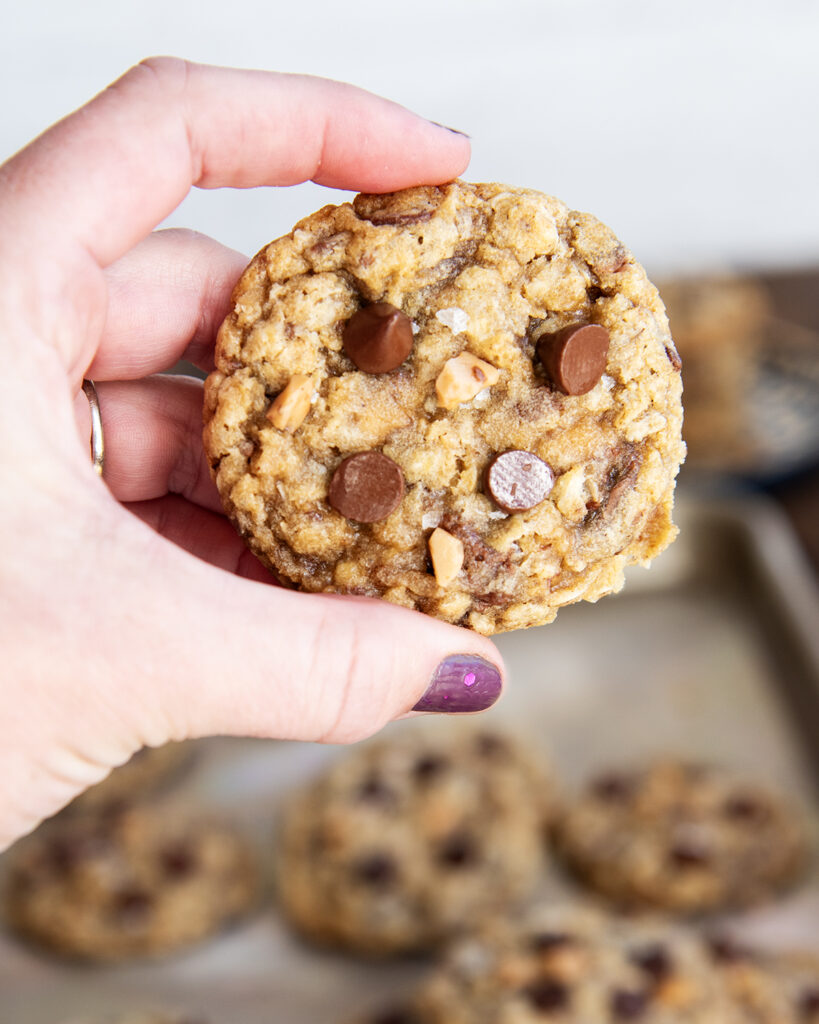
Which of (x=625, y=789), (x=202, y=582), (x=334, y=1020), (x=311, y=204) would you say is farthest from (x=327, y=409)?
(x=311, y=204)

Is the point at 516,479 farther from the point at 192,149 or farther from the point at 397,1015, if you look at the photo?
the point at 397,1015

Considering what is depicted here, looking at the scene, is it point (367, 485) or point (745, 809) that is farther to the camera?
point (745, 809)

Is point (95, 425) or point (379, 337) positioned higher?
point (379, 337)

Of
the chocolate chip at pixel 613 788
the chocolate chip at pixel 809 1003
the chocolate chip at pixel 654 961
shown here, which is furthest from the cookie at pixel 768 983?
the chocolate chip at pixel 613 788

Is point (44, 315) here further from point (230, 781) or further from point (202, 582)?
point (230, 781)

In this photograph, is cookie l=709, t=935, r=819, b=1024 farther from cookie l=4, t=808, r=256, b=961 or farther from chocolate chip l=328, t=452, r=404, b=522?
chocolate chip l=328, t=452, r=404, b=522

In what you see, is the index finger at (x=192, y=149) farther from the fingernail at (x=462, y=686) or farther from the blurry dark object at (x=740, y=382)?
the blurry dark object at (x=740, y=382)

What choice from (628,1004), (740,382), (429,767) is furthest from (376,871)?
(740,382)
